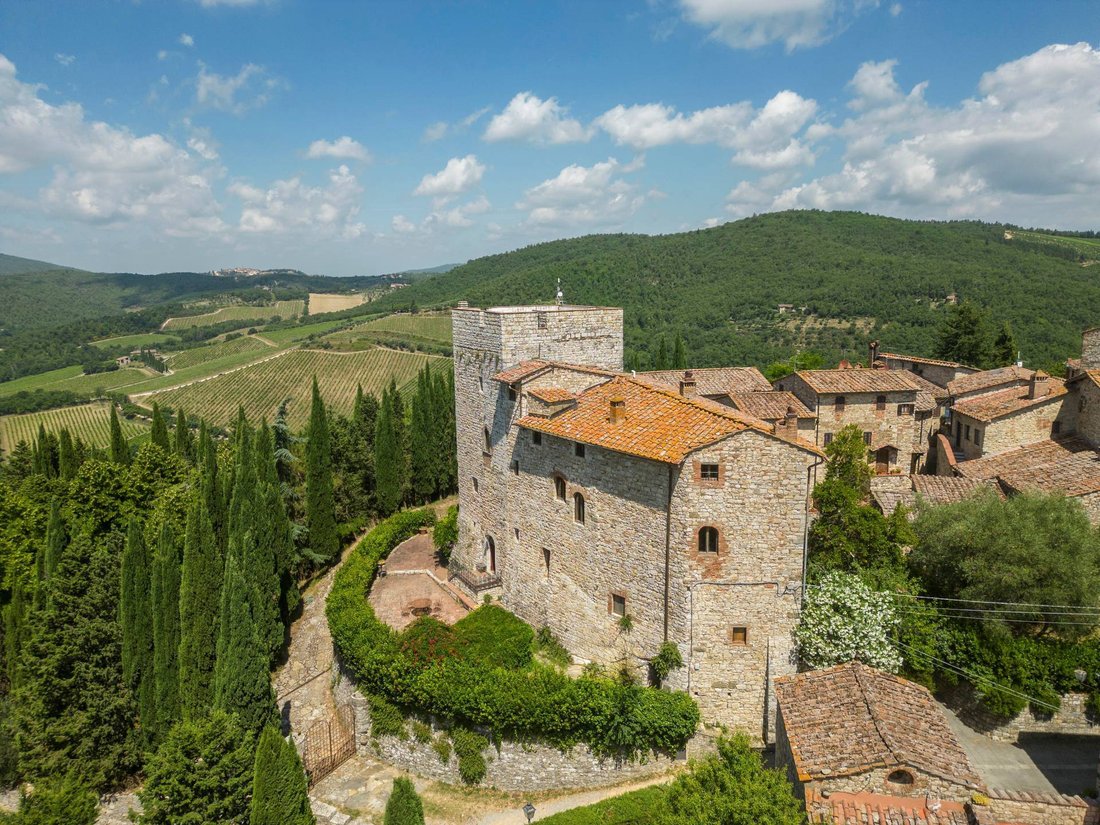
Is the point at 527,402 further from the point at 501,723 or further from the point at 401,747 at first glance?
the point at 401,747

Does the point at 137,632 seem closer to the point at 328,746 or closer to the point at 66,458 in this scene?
the point at 328,746

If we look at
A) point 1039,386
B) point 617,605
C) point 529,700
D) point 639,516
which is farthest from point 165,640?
point 1039,386

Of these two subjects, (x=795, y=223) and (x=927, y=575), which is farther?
(x=795, y=223)

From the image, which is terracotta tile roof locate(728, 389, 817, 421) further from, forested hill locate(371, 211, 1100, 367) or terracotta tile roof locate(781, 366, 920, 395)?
forested hill locate(371, 211, 1100, 367)

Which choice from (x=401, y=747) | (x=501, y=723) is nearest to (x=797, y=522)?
(x=501, y=723)

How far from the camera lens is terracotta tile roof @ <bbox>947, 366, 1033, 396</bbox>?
3628 cm

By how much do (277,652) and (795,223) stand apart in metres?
115

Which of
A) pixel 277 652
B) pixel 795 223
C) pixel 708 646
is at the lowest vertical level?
pixel 277 652

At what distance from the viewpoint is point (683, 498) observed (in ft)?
59.4

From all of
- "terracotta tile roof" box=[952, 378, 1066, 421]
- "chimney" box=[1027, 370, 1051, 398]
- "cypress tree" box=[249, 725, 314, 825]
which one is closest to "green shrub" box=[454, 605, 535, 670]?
"cypress tree" box=[249, 725, 314, 825]

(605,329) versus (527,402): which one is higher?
(605,329)

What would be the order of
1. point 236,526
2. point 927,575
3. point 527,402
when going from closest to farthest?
point 927,575, point 527,402, point 236,526

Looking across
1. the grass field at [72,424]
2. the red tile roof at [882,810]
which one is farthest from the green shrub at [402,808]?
the grass field at [72,424]

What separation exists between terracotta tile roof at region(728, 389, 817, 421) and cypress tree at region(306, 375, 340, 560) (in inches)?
879
